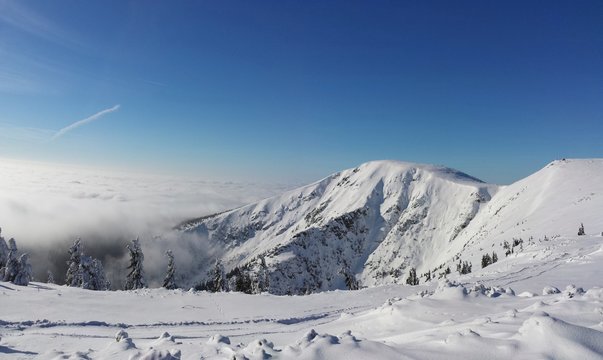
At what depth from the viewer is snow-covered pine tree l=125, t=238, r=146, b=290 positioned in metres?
51.0

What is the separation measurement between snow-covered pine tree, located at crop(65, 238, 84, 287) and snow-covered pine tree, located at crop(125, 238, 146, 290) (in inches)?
229

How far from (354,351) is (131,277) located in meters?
52.6

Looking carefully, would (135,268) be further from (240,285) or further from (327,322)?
(327,322)

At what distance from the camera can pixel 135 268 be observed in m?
51.6

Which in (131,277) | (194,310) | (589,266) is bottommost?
(131,277)

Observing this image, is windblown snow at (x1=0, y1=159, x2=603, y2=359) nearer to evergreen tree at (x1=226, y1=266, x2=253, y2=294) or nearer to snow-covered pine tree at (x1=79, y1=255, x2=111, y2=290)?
evergreen tree at (x1=226, y1=266, x2=253, y2=294)

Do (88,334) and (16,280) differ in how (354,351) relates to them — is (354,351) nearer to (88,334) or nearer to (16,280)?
(88,334)

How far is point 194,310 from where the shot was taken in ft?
60.5

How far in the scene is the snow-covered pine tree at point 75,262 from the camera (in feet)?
157

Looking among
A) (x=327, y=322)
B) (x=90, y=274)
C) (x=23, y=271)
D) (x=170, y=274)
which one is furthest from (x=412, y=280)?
(x=23, y=271)

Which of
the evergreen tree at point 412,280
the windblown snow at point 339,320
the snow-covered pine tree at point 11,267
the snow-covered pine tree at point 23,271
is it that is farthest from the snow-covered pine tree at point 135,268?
the evergreen tree at point 412,280

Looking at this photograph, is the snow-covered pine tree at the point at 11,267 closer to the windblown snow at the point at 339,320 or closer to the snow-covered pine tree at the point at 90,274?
the snow-covered pine tree at the point at 90,274

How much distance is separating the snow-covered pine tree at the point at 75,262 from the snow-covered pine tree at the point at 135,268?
5805 millimetres

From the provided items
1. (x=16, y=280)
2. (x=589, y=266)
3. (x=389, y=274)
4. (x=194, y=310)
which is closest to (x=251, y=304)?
(x=194, y=310)
